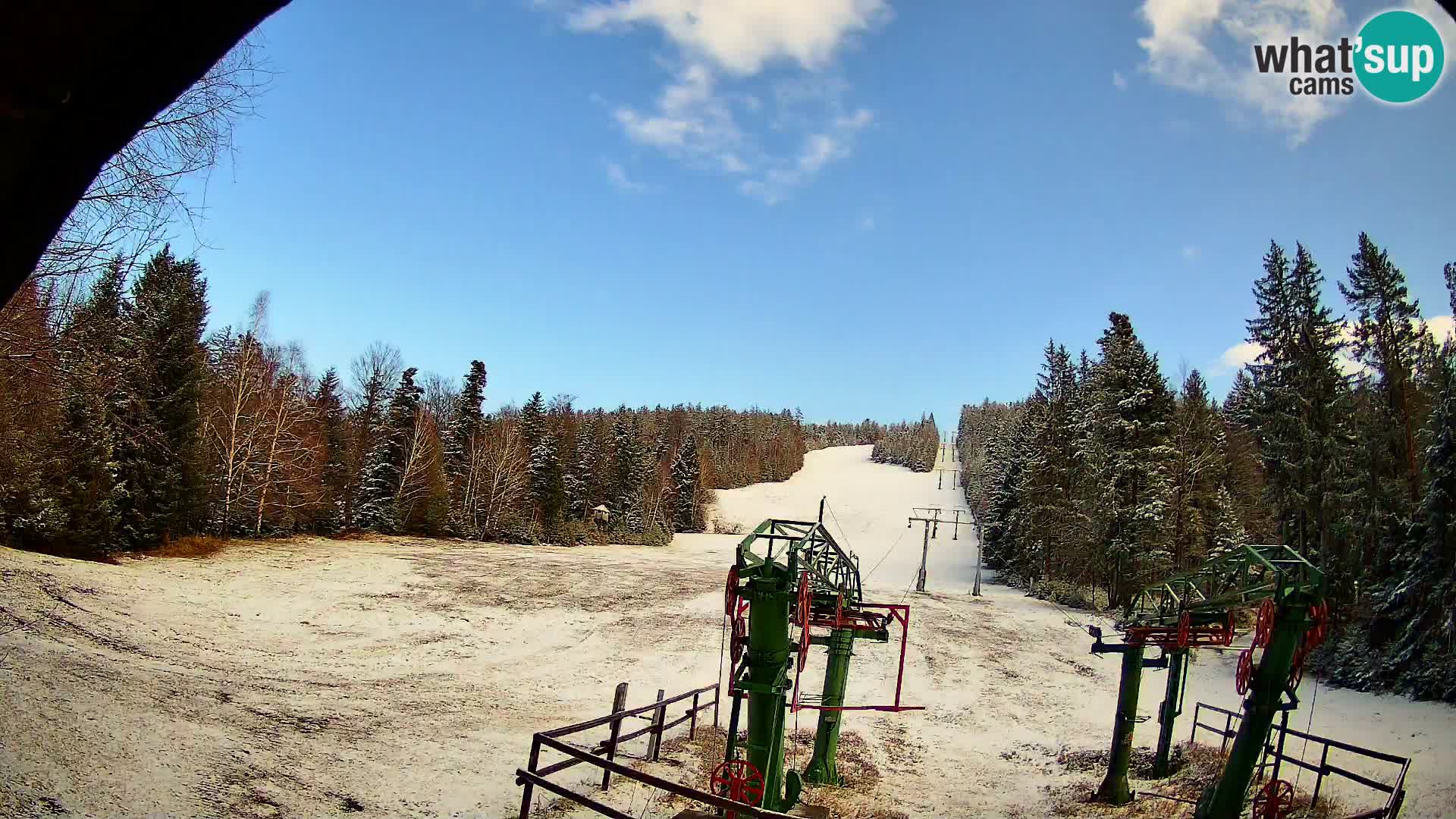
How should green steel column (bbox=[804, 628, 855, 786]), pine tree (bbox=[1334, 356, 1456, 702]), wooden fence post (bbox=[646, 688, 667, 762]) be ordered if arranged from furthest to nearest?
pine tree (bbox=[1334, 356, 1456, 702]) < green steel column (bbox=[804, 628, 855, 786]) < wooden fence post (bbox=[646, 688, 667, 762])

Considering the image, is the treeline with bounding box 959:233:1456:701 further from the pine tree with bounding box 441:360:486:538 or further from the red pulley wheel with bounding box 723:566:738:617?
the pine tree with bounding box 441:360:486:538

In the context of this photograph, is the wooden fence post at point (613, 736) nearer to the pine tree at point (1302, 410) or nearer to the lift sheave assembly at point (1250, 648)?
the lift sheave assembly at point (1250, 648)

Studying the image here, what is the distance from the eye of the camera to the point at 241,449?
3803 centimetres

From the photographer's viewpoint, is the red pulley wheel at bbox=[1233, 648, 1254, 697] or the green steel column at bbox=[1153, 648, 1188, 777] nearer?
the red pulley wheel at bbox=[1233, 648, 1254, 697]

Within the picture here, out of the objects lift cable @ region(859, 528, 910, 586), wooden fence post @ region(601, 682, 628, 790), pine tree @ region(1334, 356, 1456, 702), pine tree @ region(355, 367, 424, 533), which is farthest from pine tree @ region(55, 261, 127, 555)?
pine tree @ region(1334, 356, 1456, 702)

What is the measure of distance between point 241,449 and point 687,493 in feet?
151

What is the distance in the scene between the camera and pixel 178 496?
32.5 meters

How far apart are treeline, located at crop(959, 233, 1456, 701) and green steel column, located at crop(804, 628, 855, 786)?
1084 centimetres

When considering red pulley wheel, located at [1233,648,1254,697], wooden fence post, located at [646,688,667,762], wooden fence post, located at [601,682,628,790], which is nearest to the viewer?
red pulley wheel, located at [1233,648,1254,697]

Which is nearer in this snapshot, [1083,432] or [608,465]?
[1083,432]

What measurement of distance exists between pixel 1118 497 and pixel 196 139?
37710mm

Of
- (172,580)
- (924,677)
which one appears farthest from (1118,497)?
(172,580)

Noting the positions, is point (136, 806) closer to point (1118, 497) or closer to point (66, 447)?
point (66, 447)

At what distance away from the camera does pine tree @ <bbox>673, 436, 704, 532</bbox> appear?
77312 millimetres
